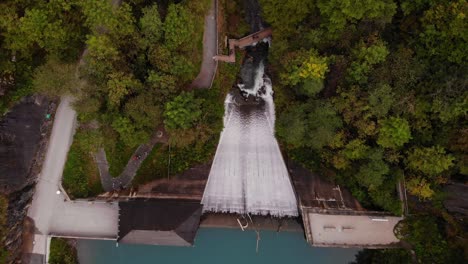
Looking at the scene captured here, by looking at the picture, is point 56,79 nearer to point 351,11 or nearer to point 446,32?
point 351,11

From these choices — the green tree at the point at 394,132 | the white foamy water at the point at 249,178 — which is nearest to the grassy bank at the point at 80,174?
the white foamy water at the point at 249,178

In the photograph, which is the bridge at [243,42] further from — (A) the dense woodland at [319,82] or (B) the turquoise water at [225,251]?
(B) the turquoise water at [225,251]

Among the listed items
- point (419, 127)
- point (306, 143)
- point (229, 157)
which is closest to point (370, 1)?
point (419, 127)

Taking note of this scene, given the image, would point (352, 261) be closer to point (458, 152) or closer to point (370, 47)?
point (458, 152)

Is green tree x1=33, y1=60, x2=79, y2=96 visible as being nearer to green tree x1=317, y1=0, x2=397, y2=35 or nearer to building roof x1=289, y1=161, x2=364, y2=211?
green tree x1=317, y1=0, x2=397, y2=35

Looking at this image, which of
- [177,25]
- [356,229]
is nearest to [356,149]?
[356,229]

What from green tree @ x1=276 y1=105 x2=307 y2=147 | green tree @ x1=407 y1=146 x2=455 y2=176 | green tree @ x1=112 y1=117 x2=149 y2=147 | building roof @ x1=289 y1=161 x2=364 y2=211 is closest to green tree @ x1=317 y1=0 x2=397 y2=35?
green tree @ x1=276 y1=105 x2=307 y2=147
